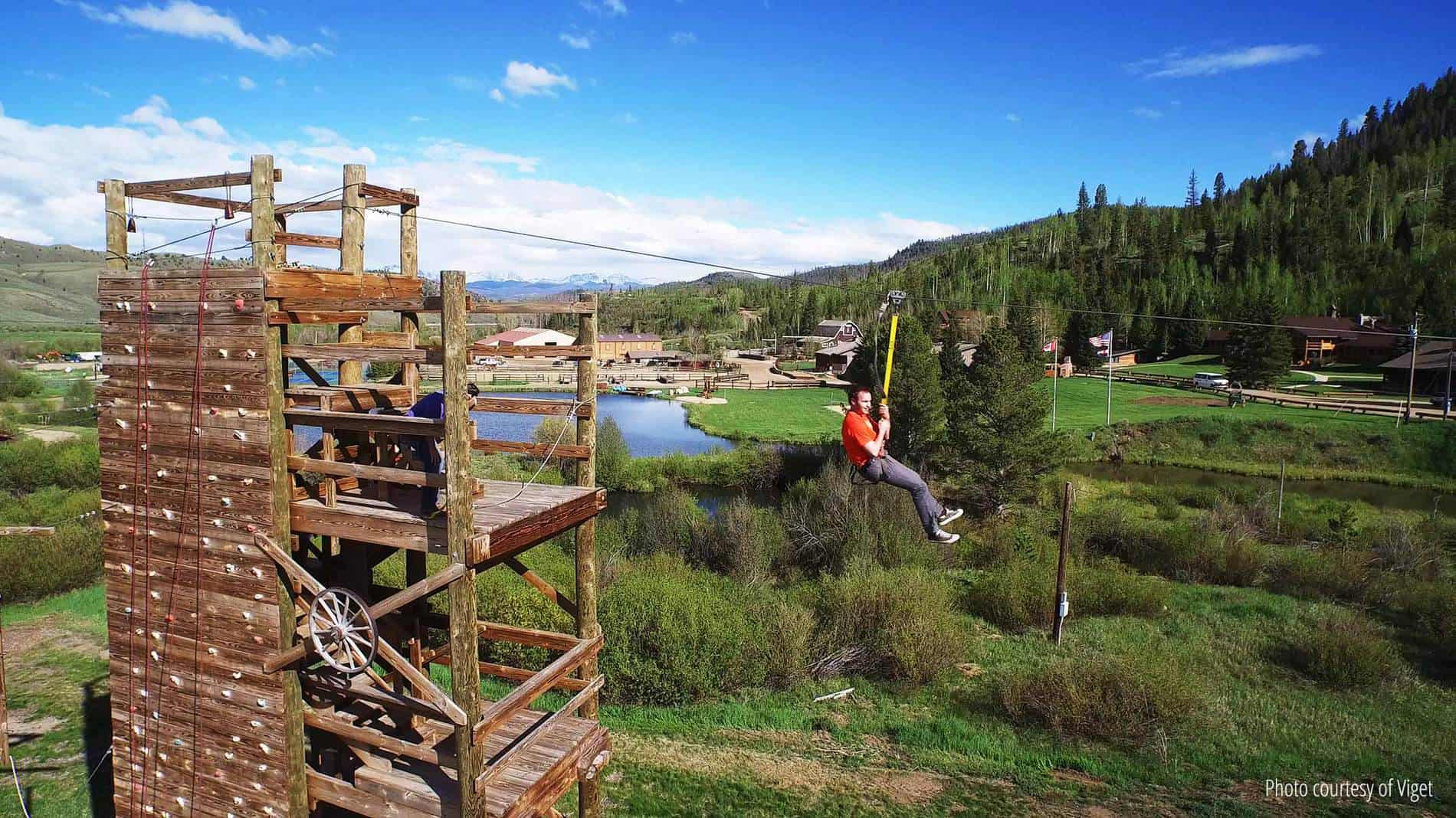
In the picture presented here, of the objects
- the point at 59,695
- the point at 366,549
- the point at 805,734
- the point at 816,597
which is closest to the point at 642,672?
the point at 805,734

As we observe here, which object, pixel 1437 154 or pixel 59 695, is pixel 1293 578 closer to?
pixel 59 695

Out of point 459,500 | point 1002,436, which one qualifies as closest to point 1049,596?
point 1002,436

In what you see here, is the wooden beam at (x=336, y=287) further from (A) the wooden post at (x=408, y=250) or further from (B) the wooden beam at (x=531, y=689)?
(B) the wooden beam at (x=531, y=689)

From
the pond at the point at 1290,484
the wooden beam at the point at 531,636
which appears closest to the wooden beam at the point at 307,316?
the wooden beam at the point at 531,636

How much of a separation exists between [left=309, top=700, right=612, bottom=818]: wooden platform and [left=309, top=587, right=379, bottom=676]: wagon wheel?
1.44 meters

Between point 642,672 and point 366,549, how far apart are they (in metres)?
9.30

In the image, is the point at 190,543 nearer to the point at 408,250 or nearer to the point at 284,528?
the point at 284,528

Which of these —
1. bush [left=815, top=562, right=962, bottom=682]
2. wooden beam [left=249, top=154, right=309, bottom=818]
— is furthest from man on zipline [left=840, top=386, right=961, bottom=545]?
bush [left=815, top=562, right=962, bottom=682]

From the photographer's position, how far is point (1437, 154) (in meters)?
125

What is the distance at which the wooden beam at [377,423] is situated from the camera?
6488mm

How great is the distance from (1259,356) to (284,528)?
6975cm

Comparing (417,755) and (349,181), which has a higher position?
(349,181)

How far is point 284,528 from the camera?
6988 mm

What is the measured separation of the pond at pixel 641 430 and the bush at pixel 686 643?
22.3 metres
